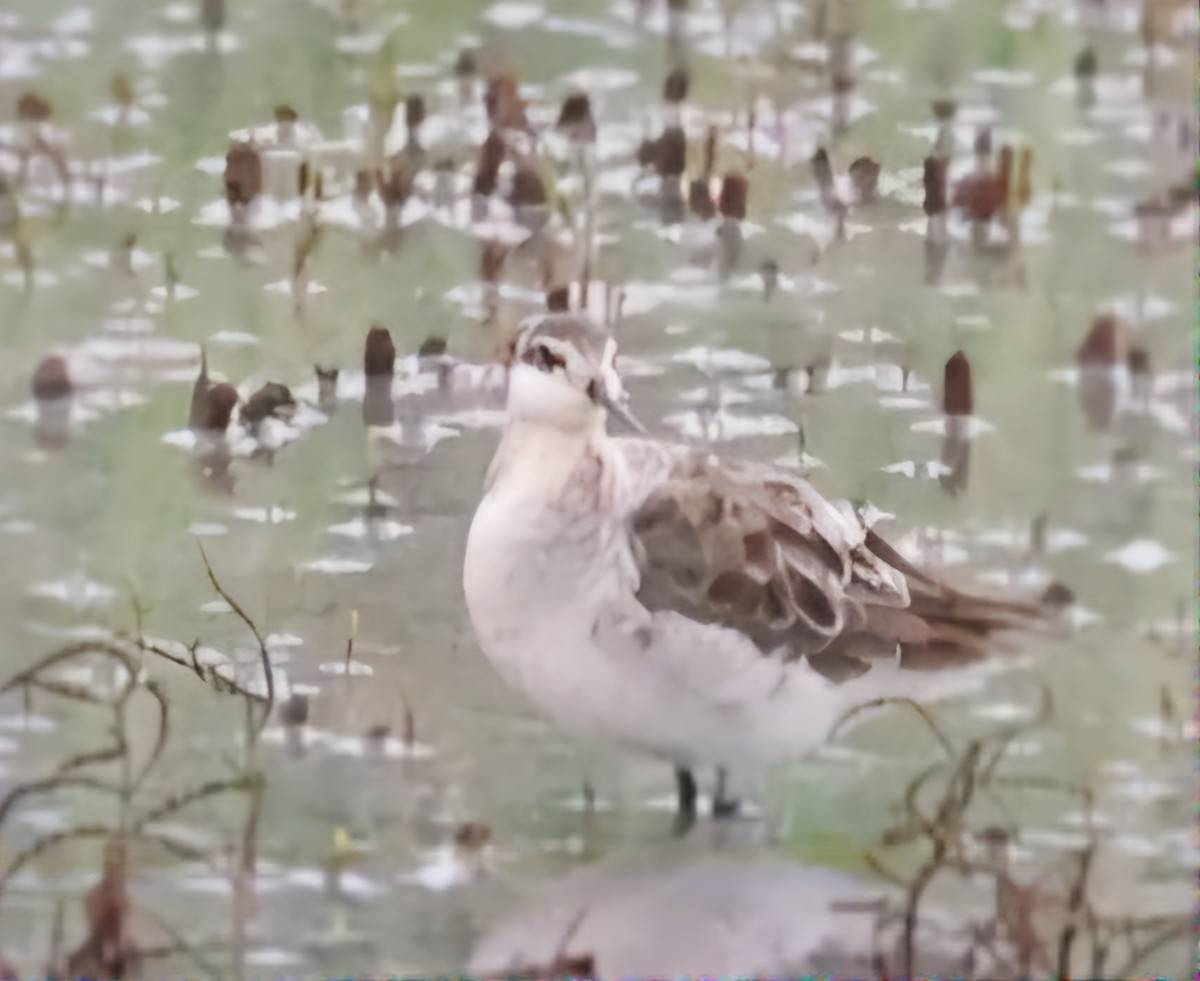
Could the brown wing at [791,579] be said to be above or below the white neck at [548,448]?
below

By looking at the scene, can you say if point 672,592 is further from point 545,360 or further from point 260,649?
point 260,649

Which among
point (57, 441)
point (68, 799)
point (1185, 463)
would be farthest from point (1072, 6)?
point (68, 799)

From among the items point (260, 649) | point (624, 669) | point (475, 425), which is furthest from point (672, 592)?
point (260, 649)

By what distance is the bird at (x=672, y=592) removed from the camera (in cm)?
69

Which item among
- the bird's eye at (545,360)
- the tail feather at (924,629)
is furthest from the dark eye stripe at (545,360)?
the tail feather at (924,629)

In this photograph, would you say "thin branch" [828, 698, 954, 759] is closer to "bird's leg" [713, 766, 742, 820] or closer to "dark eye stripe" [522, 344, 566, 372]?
"bird's leg" [713, 766, 742, 820]

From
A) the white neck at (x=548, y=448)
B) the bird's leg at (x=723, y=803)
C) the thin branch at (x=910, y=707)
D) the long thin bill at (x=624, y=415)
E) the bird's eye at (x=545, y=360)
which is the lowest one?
the bird's leg at (x=723, y=803)

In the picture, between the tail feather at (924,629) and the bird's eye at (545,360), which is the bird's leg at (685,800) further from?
the bird's eye at (545,360)

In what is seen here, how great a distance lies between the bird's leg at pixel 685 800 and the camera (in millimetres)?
719

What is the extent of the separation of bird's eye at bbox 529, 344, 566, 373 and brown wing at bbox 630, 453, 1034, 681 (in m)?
0.10

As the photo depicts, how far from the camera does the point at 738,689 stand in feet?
2.32

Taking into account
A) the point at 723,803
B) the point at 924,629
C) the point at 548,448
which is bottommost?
the point at 723,803

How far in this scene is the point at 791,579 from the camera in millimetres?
708

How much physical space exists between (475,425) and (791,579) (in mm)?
222
